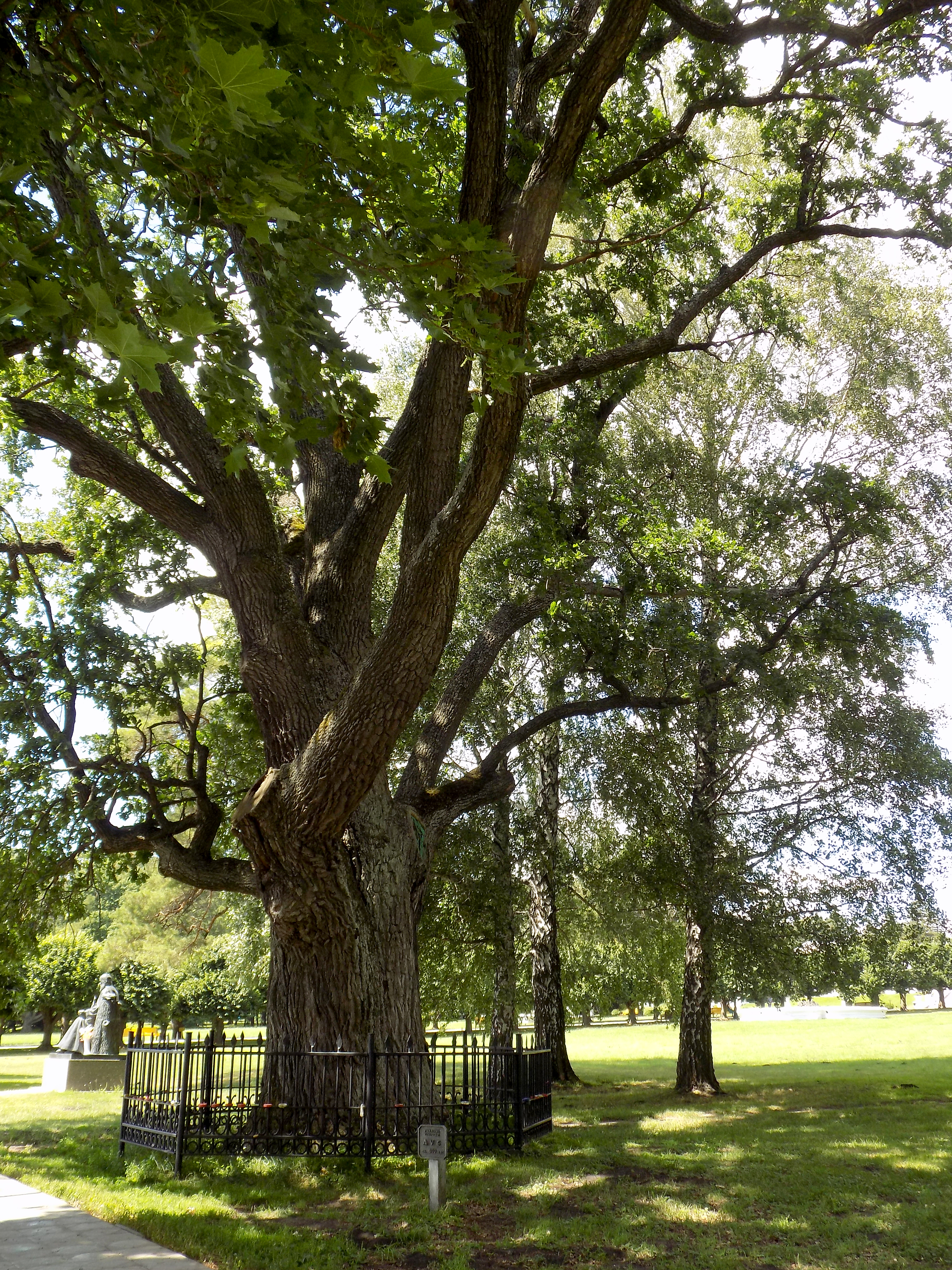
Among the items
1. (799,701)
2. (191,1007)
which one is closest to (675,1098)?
(799,701)

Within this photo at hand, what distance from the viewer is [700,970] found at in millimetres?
15914

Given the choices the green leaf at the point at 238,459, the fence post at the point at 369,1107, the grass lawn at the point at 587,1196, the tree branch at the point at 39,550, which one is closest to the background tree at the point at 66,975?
the grass lawn at the point at 587,1196

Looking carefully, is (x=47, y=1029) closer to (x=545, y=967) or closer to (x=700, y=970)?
(x=545, y=967)

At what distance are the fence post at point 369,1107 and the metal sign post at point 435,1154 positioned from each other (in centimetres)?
119

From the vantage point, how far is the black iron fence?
26.8 feet

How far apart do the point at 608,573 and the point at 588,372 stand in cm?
492

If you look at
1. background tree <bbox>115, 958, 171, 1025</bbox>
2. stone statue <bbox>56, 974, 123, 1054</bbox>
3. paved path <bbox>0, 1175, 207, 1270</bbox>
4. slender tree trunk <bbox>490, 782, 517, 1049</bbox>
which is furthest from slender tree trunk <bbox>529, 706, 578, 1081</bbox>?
background tree <bbox>115, 958, 171, 1025</bbox>

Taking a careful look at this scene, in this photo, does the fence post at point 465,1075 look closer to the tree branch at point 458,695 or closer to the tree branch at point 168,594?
the tree branch at point 458,695

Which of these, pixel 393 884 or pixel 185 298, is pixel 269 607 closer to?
pixel 393 884

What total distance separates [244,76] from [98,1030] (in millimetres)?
21007

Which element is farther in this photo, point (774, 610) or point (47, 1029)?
point (47, 1029)

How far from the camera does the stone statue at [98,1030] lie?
1895 centimetres

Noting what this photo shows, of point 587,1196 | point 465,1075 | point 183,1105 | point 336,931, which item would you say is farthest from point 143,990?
point 587,1196

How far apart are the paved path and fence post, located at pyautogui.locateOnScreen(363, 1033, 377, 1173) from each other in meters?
2.29
